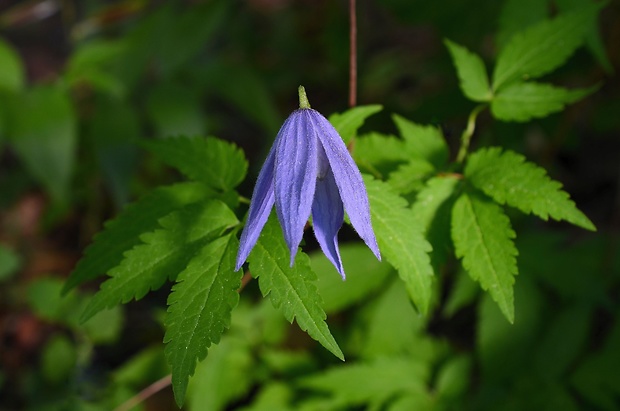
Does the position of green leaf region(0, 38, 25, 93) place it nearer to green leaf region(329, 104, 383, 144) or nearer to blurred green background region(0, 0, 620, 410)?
blurred green background region(0, 0, 620, 410)

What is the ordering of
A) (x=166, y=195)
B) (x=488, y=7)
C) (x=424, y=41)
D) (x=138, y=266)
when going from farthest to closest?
(x=424, y=41) < (x=488, y=7) < (x=166, y=195) < (x=138, y=266)

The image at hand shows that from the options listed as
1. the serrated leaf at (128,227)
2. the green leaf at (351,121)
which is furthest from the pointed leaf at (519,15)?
the serrated leaf at (128,227)

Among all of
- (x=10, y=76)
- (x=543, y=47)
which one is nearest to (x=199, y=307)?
(x=543, y=47)

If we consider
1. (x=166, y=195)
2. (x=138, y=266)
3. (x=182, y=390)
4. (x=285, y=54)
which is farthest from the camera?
(x=285, y=54)

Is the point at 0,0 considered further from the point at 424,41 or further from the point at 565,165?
the point at 565,165

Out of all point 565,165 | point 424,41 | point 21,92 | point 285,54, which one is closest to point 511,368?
point 565,165

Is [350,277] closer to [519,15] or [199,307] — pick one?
[519,15]

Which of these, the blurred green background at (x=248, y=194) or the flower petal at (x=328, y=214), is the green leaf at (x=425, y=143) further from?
the flower petal at (x=328, y=214)
